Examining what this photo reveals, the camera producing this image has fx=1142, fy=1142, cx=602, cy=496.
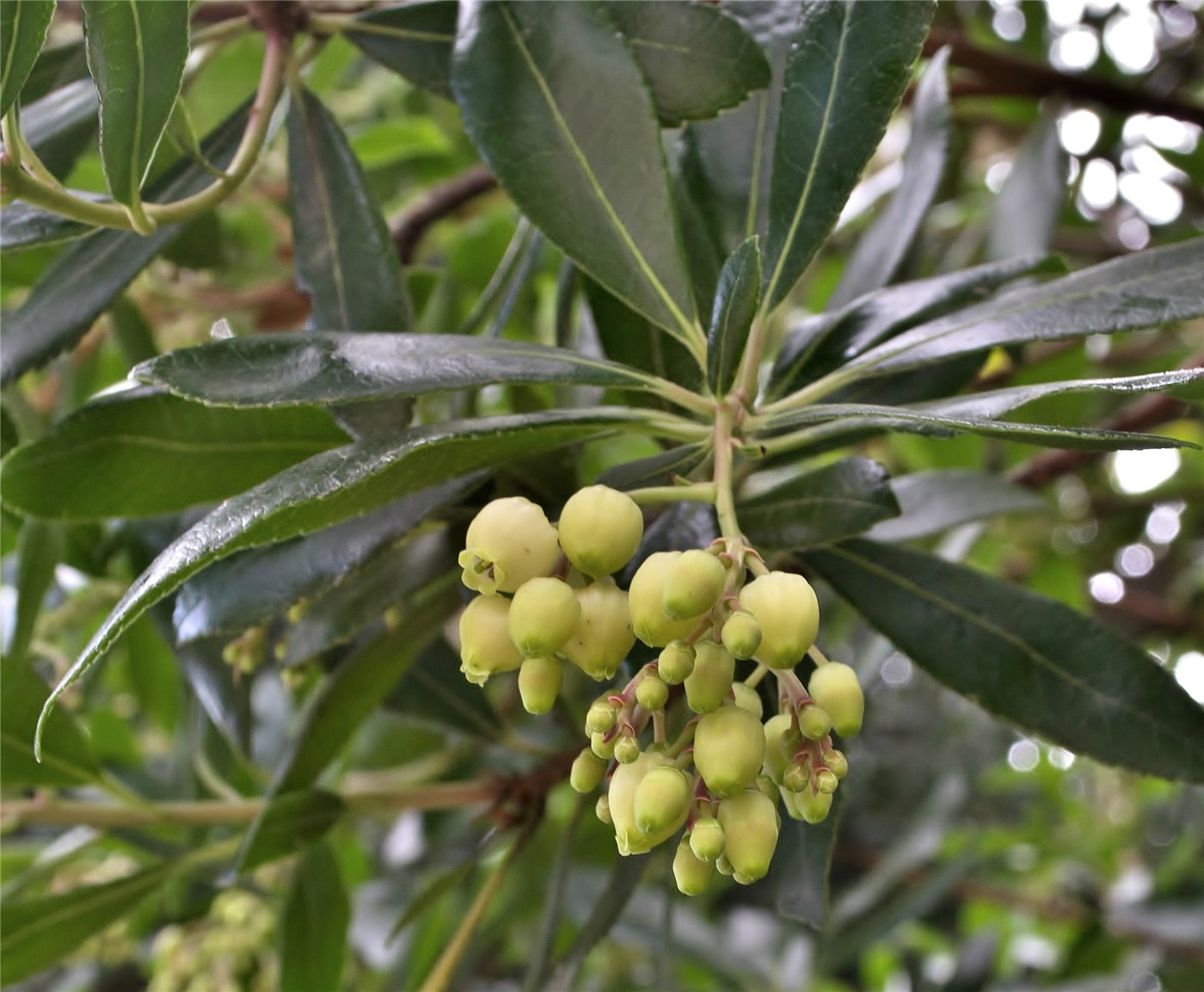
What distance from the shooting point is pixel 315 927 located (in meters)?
0.99

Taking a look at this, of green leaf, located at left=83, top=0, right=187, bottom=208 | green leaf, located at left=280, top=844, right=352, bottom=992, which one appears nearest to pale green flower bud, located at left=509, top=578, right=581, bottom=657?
green leaf, located at left=83, top=0, right=187, bottom=208

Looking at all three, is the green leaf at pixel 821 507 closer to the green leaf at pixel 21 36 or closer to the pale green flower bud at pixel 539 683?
the pale green flower bud at pixel 539 683

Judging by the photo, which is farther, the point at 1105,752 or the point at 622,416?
the point at 1105,752

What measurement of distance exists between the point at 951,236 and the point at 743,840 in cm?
157

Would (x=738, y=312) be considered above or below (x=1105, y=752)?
above

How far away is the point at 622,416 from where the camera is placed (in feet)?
2.00

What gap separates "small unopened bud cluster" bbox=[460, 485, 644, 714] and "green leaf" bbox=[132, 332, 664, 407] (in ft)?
0.24

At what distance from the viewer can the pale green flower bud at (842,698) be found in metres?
0.53

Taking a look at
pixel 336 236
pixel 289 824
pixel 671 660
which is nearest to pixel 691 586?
pixel 671 660

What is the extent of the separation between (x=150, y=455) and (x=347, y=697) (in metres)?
0.25

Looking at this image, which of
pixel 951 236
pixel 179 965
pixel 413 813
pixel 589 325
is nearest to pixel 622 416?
pixel 589 325

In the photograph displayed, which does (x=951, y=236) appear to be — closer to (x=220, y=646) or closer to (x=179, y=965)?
(x=220, y=646)

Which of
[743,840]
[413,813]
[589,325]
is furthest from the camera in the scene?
[413,813]

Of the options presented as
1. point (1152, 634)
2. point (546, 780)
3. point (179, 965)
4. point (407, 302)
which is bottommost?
point (1152, 634)
